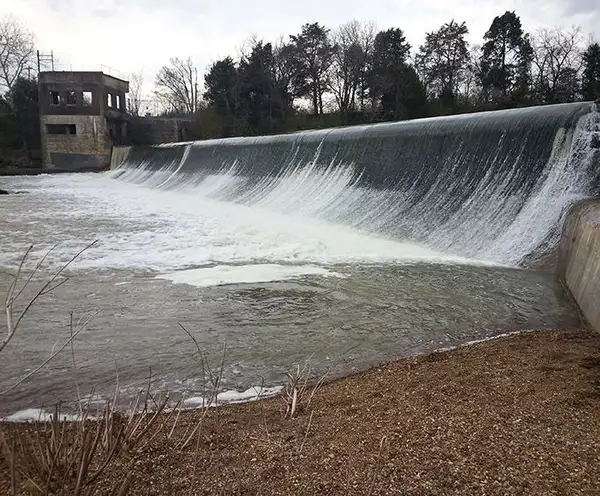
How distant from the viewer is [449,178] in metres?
10.1

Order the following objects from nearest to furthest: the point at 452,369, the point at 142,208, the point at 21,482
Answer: the point at 21,482 < the point at 452,369 < the point at 142,208

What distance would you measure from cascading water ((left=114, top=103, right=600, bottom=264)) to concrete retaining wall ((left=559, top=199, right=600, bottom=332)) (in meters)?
0.58

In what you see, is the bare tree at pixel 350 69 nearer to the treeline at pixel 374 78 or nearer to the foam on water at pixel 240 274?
the treeline at pixel 374 78

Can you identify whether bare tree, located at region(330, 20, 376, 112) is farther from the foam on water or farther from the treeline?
the foam on water

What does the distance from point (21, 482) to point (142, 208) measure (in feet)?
44.7

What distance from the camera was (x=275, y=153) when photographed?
16828mm

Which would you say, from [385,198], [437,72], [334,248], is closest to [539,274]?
[334,248]

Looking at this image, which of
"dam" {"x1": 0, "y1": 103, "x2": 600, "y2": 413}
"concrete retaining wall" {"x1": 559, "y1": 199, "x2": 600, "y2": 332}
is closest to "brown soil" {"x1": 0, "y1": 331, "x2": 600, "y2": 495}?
"dam" {"x1": 0, "y1": 103, "x2": 600, "y2": 413}

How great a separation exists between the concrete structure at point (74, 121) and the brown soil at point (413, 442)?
35194 millimetres

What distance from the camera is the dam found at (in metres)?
4.30

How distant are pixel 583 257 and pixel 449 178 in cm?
466

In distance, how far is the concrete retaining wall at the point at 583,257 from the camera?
489cm

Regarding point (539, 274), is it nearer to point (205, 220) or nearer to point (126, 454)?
point (126, 454)

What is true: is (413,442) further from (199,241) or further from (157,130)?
(157,130)
